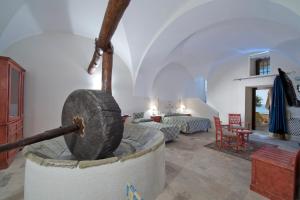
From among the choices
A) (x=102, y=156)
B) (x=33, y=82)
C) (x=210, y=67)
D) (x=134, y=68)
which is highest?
(x=210, y=67)

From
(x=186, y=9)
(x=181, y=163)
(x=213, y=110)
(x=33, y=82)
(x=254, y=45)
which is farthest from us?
(x=213, y=110)

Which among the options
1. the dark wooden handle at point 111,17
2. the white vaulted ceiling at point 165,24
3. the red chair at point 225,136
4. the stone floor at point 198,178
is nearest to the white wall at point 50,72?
the white vaulted ceiling at point 165,24

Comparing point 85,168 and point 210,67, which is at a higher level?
point 210,67

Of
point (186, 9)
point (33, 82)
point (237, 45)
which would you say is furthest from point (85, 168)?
point (237, 45)

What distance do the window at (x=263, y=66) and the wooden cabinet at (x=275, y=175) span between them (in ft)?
17.2

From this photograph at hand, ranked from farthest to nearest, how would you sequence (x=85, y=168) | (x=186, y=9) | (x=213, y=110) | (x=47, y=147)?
(x=213, y=110), (x=186, y=9), (x=47, y=147), (x=85, y=168)

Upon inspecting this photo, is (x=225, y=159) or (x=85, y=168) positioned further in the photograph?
(x=225, y=159)

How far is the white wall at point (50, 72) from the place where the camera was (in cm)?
421

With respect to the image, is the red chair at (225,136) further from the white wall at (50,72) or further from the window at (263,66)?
the white wall at (50,72)

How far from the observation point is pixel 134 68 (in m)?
5.53

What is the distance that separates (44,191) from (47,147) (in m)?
1.06

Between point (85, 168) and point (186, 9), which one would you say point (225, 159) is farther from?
point (186, 9)

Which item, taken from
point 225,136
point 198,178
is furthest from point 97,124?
point 225,136

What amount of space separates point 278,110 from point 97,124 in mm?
6630
